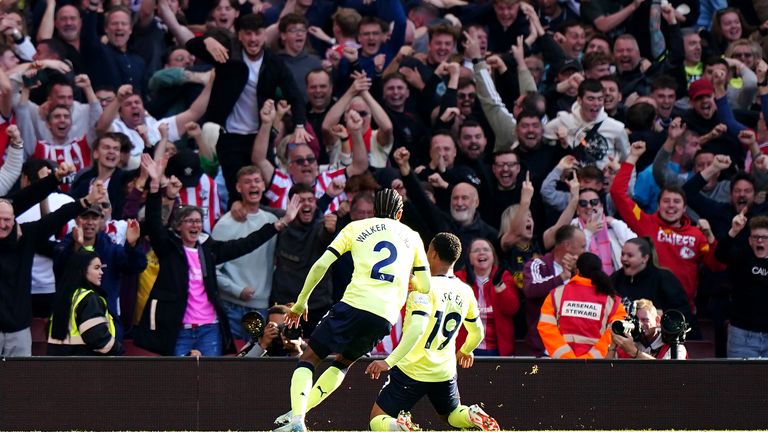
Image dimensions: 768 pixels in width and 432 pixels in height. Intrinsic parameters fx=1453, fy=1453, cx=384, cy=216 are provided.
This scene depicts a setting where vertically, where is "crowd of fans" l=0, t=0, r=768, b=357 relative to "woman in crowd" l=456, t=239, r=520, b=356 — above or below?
above

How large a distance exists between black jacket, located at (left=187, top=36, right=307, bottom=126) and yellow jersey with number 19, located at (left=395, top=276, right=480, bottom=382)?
4531mm

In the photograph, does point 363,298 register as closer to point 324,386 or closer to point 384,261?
point 384,261

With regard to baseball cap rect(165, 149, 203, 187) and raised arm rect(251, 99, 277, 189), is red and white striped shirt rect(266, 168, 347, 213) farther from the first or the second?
baseball cap rect(165, 149, 203, 187)

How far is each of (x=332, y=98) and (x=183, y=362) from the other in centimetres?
479

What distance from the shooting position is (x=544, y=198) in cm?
1424

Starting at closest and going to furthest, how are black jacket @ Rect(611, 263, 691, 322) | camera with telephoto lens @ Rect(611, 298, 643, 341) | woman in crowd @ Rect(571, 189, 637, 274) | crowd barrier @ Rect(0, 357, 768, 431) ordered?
1. crowd barrier @ Rect(0, 357, 768, 431)
2. camera with telephoto lens @ Rect(611, 298, 643, 341)
3. black jacket @ Rect(611, 263, 691, 322)
4. woman in crowd @ Rect(571, 189, 637, 274)

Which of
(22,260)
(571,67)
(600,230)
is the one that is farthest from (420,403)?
(571,67)

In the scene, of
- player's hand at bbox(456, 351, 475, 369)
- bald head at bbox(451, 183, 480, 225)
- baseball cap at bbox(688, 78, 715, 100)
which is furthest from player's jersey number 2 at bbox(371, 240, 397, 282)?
baseball cap at bbox(688, 78, 715, 100)

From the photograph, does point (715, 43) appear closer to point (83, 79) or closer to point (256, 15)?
point (256, 15)

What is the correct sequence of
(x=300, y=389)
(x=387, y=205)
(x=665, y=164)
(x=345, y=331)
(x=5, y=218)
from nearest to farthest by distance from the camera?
(x=300, y=389)
(x=345, y=331)
(x=387, y=205)
(x=5, y=218)
(x=665, y=164)

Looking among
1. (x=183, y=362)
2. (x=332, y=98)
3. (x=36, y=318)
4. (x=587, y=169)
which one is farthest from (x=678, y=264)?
(x=36, y=318)

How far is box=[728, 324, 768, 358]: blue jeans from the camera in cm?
1291

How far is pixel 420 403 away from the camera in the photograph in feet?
38.1

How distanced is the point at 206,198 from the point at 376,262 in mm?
4680
